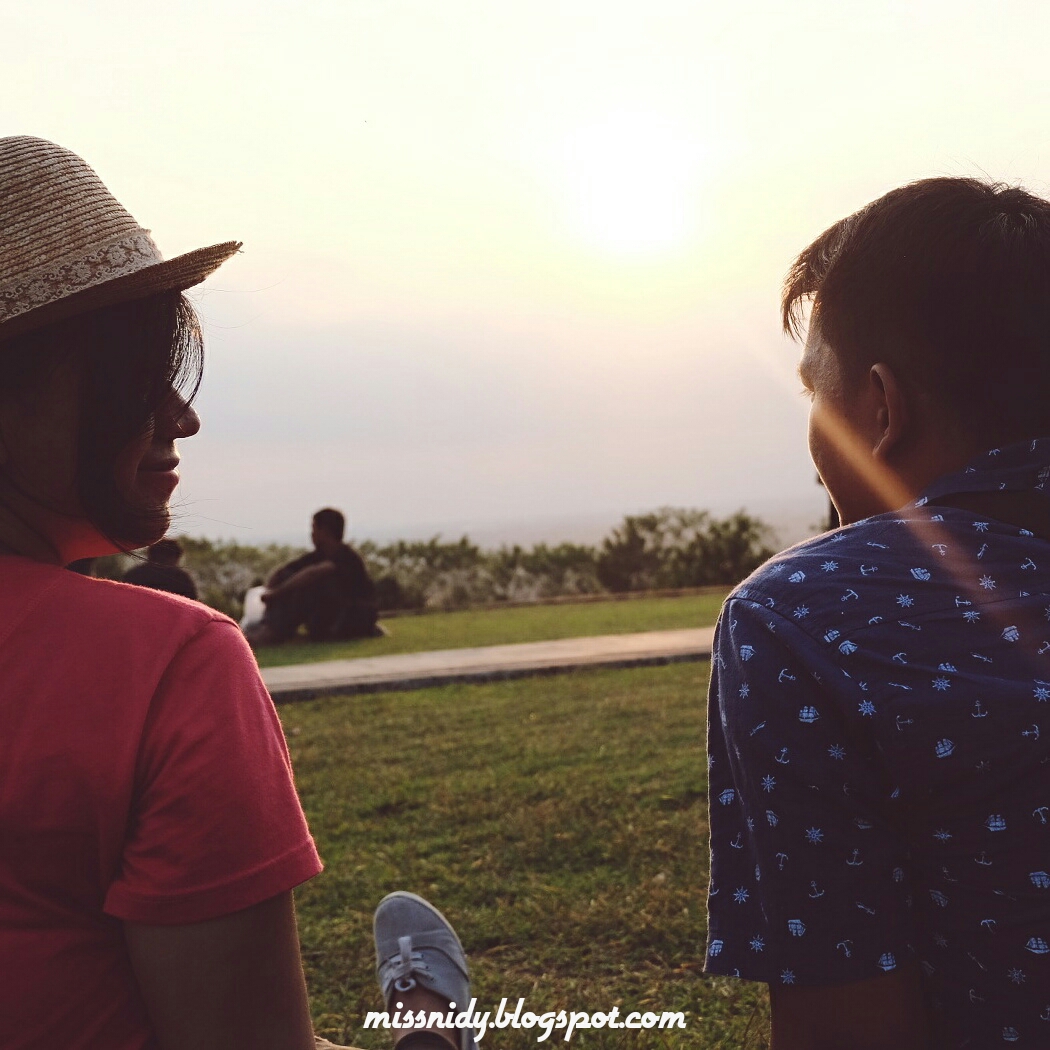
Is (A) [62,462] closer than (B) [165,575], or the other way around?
(A) [62,462]

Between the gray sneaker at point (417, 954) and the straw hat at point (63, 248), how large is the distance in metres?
2.05

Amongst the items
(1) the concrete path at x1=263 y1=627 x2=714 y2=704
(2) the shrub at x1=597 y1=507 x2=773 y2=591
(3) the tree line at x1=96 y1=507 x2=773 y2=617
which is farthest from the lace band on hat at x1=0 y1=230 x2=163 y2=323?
(2) the shrub at x1=597 y1=507 x2=773 y2=591

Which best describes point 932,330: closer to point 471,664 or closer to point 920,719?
point 920,719

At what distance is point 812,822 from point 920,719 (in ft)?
0.54

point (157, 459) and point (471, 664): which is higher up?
point (157, 459)

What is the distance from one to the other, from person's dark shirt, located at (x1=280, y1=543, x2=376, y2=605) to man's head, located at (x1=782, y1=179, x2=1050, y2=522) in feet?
33.3

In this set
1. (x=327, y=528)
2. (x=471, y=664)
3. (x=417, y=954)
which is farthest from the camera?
(x=327, y=528)

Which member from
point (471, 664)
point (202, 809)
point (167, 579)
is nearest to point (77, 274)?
point (202, 809)

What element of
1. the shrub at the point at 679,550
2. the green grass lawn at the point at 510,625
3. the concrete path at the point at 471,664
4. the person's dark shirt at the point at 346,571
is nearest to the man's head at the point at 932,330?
the concrete path at the point at 471,664

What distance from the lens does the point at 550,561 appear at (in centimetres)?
1759

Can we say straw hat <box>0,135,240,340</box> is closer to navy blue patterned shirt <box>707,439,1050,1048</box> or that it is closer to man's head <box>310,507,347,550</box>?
navy blue patterned shirt <box>707,439,1050,1048</box>

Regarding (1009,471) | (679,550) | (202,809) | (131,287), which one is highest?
(131,287)

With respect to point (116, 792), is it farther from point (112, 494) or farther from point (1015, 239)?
point (1015, 239)

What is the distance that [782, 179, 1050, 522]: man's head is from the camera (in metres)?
1.25
